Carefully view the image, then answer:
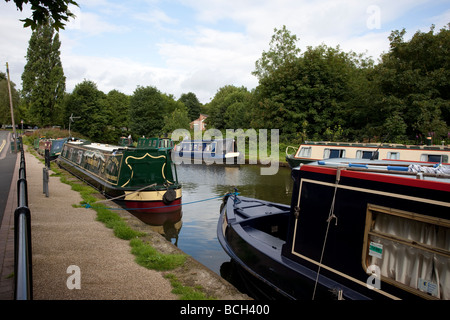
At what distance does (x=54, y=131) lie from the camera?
41.8 metres

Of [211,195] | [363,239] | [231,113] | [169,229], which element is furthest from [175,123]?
[363,239]

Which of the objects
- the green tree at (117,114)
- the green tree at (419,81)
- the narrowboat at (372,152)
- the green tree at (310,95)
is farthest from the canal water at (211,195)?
the green tree at (117,114)

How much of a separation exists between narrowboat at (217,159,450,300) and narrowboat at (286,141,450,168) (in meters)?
9.14

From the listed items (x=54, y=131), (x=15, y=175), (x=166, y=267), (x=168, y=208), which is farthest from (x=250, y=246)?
(x=54, y=131)

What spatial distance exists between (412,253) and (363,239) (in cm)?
56

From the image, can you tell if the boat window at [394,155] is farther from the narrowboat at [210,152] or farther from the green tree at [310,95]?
the green tree at [310,95]

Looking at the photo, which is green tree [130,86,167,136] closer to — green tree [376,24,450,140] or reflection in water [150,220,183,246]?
green tree [376,24,450,140]

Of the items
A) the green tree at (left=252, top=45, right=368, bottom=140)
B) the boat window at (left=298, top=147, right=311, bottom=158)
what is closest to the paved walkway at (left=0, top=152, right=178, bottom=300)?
the boat window at (left=298, top=147, right=311, bottom=158)

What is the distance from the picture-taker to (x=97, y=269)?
4.82 m

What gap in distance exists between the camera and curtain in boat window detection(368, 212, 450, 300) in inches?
117

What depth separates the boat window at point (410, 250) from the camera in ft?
9.77

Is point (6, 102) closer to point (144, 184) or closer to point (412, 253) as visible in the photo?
point (144, 184)

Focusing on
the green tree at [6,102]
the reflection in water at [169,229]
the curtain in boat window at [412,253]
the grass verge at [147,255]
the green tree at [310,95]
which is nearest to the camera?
the curtain in boat window at [412,253]

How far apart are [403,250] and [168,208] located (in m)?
8.48
